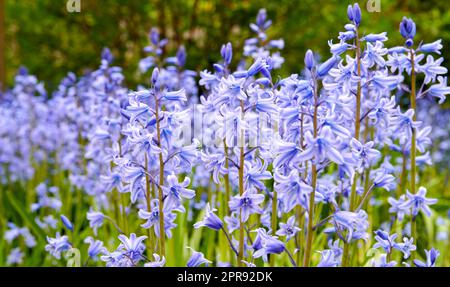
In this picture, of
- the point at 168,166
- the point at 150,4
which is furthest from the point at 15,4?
the point at 168,166

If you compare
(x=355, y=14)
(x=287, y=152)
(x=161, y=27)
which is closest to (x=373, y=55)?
(x=355, y=14)

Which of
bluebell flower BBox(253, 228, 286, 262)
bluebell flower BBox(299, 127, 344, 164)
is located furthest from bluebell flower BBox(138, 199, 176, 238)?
bluebell flower BBox(299, 127, 344, 164)

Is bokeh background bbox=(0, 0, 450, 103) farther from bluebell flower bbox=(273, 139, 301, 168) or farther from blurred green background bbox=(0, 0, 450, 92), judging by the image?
bluebell flower bbox=(273, 139, 301, 168)

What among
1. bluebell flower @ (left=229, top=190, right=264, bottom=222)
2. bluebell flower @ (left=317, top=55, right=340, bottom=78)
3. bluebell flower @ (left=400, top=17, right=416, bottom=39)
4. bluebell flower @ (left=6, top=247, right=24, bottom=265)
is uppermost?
bluebell flower @ (left=400, top=17, right=416, bottom=39)

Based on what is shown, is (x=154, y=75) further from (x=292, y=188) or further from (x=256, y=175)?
(x=292, y=188)

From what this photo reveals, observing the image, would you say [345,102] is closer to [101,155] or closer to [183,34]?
[101,155]

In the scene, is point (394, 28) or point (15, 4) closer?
point (394, 28)
